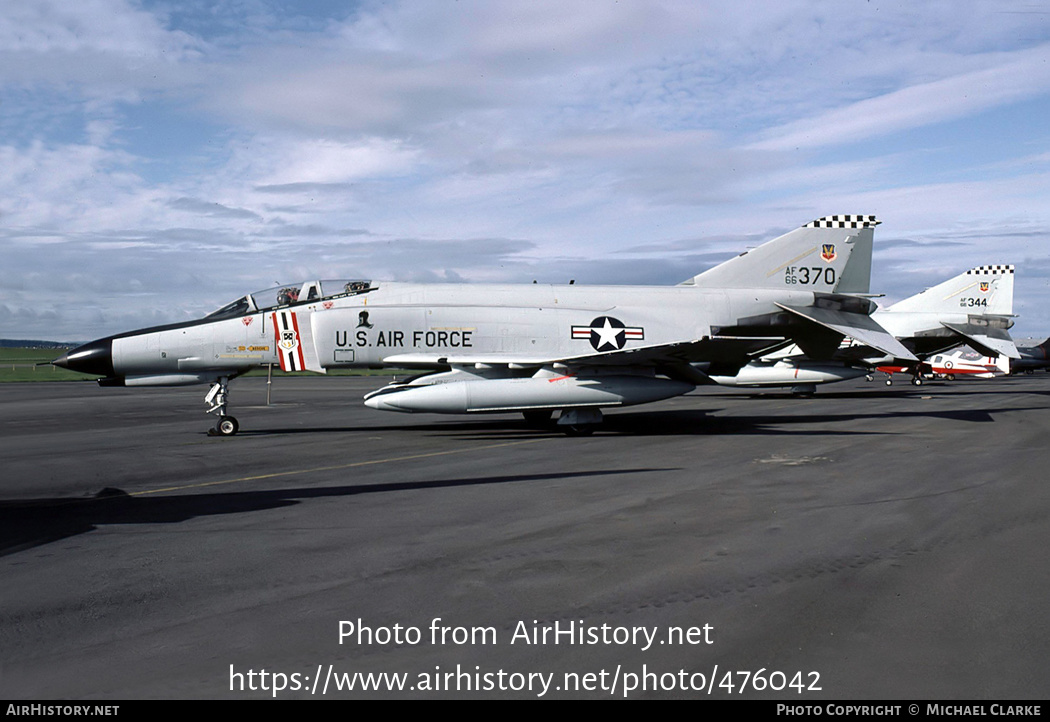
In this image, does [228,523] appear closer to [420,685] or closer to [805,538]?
[420,685]

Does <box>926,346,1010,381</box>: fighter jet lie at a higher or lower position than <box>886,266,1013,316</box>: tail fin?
lower

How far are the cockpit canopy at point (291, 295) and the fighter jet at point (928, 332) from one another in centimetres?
1218

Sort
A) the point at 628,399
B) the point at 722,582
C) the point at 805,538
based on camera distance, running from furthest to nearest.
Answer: the point at 628,399, the point at 805,538, the point at 722,582

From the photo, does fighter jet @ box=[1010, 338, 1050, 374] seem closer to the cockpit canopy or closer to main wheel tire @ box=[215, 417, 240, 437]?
the cockpit canopy

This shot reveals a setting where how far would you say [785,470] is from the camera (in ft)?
34.1

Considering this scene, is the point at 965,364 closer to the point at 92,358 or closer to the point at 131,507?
the point at 92,358

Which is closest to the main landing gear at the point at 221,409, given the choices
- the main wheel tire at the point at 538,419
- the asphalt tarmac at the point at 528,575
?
the asphalt tarmac at the point at 528,575

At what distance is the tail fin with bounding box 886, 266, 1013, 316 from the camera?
105 feet

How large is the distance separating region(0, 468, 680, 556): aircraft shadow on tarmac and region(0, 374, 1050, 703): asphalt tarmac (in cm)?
5

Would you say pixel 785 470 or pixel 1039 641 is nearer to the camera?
pixel 1039 641

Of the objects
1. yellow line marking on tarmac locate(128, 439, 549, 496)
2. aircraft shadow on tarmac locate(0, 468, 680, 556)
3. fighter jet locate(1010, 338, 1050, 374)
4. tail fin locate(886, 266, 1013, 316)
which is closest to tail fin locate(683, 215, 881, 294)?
yellow line marking on tarmac locate(128, 439, 549, 496)

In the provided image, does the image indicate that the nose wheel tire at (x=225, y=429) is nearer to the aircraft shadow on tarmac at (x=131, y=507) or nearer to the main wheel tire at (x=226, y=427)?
the main wheel tire at (x=226, y=427)

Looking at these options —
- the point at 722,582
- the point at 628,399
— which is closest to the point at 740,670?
the point at 722,582

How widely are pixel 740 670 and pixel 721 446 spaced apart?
9510mm
